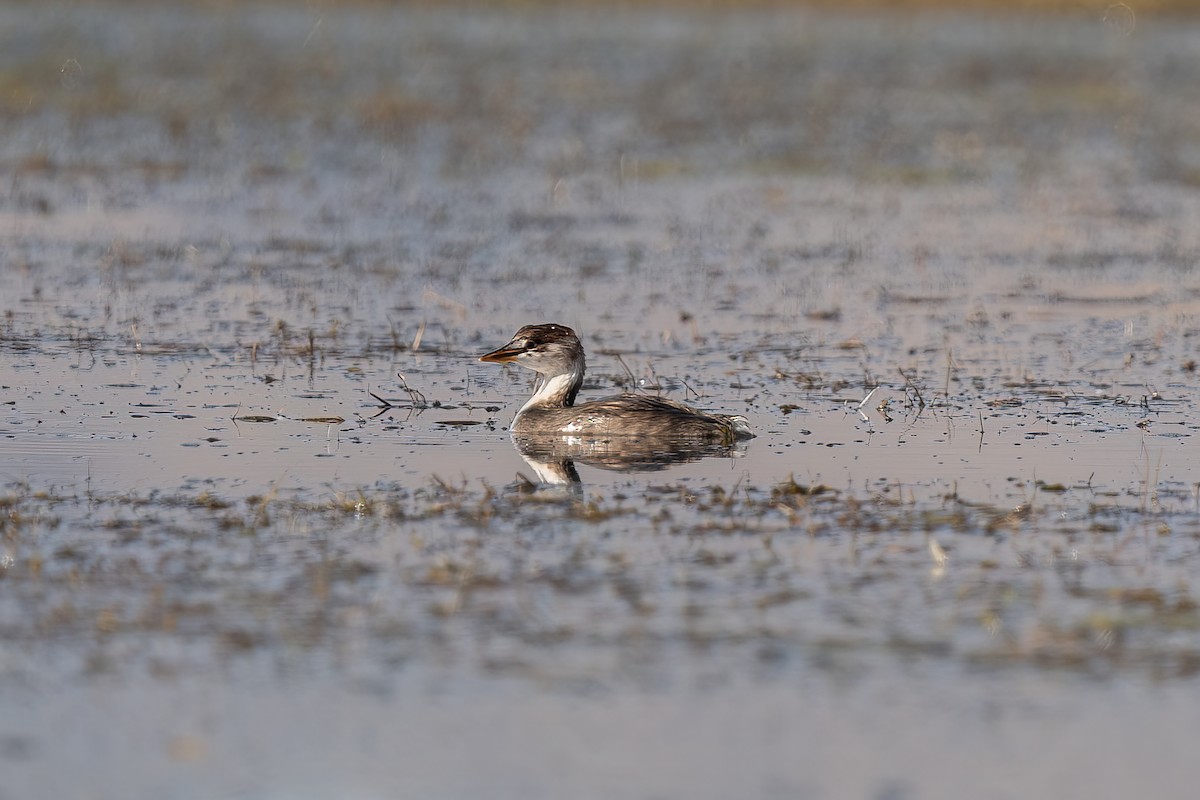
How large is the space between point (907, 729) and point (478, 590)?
7.07ft

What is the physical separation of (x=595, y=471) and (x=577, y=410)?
99 centimetres

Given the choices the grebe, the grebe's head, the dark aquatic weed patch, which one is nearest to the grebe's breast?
the grebe

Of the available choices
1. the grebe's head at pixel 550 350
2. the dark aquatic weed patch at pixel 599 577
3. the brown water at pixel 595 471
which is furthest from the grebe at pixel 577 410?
the dark aquatic weed patch at pixel 599 577

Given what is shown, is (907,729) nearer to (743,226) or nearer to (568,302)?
(568,302)

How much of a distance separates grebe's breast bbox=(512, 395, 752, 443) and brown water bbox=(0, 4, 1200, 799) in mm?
236

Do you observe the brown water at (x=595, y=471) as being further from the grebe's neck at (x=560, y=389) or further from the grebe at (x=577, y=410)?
the grebe's neck at (x=560, y=389)

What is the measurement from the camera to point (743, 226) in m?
21.4

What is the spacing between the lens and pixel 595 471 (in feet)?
37.3

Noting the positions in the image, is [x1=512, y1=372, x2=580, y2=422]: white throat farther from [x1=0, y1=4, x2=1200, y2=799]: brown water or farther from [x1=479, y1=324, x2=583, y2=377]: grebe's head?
[x1=0, y1=4, x2=1200, y2=799]: brown water

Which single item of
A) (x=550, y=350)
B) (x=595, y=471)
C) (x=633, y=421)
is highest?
(x=550, y=350)

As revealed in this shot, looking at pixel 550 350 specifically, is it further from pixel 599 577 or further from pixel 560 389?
pixel 599 577

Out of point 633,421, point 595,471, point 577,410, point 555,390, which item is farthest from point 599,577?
point 555,390

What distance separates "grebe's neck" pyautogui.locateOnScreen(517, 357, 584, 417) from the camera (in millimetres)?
12656

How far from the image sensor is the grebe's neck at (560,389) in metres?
12.7
